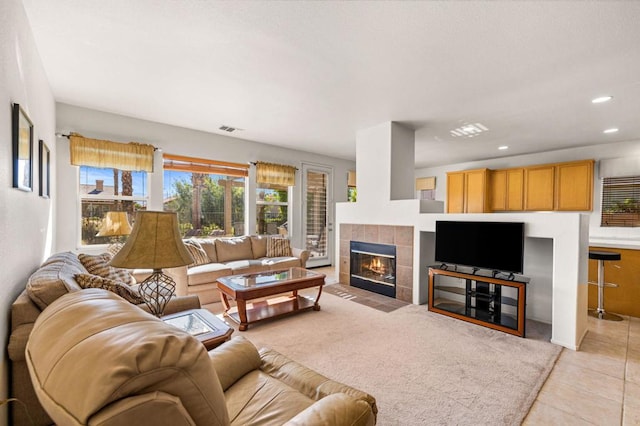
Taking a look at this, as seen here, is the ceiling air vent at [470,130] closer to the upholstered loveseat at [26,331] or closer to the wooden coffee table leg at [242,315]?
the wooden coffee table leg at [242,315]

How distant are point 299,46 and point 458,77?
1.52 metres

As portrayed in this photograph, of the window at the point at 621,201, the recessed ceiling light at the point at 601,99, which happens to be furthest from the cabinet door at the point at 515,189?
the recessed ceiling light at the point at 601,99

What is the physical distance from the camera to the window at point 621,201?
4.49m

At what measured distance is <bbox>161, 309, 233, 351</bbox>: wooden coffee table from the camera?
1779 mm

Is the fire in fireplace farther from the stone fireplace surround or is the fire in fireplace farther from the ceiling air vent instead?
the ceiling air vent

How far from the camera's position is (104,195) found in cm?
400

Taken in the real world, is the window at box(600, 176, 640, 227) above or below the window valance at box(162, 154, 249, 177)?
below

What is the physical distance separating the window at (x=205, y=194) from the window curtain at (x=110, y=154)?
390 millimetres

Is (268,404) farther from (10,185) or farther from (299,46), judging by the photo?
(299,46)

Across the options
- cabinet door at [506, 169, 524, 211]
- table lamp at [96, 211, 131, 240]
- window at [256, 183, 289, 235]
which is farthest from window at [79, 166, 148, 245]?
cabinet door at [506, 169, 524, 211]

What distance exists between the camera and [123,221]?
3.50 m

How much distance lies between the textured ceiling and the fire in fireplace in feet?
6.19

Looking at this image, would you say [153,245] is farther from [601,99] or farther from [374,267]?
[601,99]

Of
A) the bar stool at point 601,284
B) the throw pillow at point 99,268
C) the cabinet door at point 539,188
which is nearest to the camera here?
the throw pillow at point 99,268
